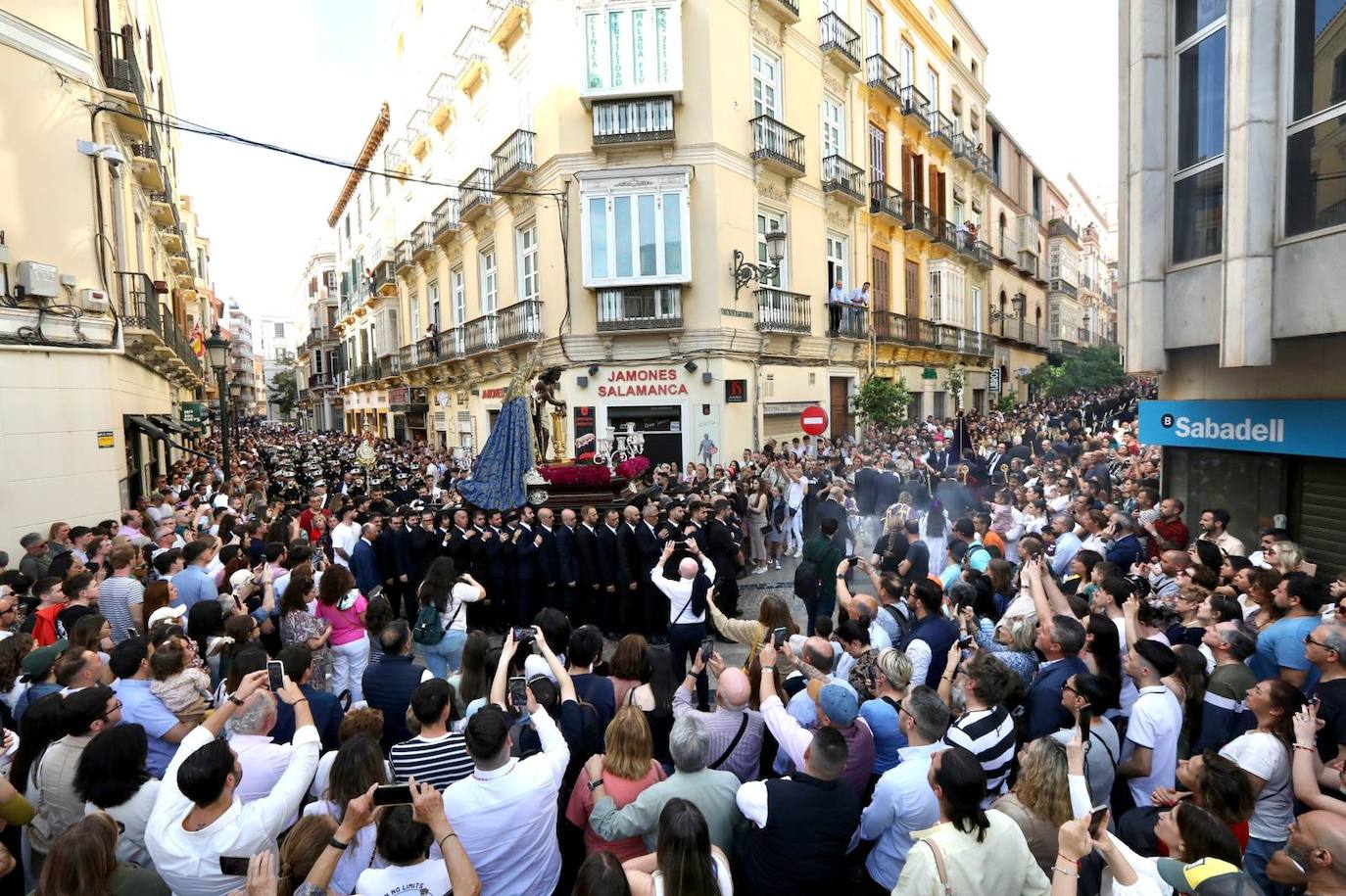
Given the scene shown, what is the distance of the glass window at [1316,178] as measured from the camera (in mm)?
6656

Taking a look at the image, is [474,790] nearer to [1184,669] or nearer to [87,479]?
[1184,669]

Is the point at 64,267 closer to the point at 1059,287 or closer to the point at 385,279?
the point at 385,279

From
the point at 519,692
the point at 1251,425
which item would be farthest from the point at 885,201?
the point at 519,692

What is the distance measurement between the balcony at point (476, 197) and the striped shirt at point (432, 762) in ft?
65.6

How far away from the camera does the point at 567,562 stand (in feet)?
30.6

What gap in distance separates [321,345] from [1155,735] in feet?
193

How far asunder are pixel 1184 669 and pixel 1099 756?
91cm

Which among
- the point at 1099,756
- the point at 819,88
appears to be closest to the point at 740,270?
the point at 819,88

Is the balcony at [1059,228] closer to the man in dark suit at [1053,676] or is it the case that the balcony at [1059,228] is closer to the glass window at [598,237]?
the glass window at [598,237]

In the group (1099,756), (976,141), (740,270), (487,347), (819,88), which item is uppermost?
(976,141)

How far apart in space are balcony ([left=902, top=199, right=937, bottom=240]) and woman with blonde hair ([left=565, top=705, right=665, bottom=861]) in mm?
25583

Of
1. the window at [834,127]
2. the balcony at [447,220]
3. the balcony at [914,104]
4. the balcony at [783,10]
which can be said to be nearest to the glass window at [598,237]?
the balcony at [783,10]

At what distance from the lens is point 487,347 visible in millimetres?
21906

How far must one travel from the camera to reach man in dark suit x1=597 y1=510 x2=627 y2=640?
9305 mm
